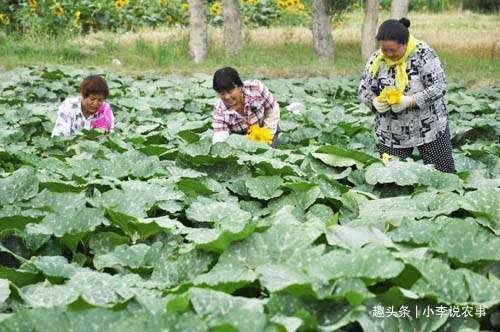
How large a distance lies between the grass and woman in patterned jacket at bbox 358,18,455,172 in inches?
273

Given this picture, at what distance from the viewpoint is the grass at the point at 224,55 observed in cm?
1295

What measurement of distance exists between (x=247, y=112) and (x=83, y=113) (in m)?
1.44

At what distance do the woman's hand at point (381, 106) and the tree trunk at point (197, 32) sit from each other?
322 inches

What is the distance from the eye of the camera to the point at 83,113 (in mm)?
6586

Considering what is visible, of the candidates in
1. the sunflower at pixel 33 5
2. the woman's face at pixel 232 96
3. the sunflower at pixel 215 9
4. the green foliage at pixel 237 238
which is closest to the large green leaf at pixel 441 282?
the green foliage at pixel 237 238

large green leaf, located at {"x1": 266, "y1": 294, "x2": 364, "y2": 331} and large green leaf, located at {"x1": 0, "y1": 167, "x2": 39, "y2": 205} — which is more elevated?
large green leaf, located at {"x1": 266, "y1": 294, "x2": 364, "y2": 331}

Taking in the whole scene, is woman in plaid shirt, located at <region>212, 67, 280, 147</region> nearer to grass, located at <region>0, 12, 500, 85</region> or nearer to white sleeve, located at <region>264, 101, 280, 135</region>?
white sleeve, located at <region>264, 101, 280, 135</region>

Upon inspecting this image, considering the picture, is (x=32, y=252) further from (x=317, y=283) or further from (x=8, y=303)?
(x=317, y=283)

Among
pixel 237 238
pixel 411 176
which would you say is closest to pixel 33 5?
pixel 411 176

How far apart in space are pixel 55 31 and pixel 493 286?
14.4 m

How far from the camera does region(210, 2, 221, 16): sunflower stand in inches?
791

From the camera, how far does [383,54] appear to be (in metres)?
5.55

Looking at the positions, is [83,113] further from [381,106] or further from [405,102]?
[405,102]

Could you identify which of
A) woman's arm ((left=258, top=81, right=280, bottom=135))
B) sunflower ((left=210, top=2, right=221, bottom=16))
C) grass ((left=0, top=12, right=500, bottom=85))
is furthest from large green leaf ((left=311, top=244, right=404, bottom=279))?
sunflower ((left=210, top=2, right=221, bottom=16))
